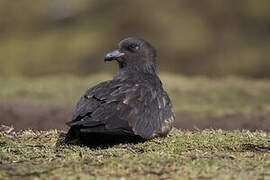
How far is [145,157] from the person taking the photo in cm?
529

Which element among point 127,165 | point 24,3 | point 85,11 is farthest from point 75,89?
point 24,3

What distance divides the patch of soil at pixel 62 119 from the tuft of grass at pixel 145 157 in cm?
381

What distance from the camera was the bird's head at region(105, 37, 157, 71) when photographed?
301 inches

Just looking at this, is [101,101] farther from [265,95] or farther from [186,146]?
[265,95]

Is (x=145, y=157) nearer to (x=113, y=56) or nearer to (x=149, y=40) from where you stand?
(x=113, y=56)

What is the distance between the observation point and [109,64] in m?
Answer: 25.8

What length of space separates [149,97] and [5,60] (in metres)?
21.9

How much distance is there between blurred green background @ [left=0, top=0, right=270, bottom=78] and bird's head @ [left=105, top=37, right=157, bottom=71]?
53.2 ft

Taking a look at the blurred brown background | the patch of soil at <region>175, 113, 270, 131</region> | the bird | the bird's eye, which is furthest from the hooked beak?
the blurred brown background

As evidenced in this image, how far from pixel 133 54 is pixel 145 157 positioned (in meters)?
2.65

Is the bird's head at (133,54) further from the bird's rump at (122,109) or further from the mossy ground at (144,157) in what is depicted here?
the mossy ground at (144,157)

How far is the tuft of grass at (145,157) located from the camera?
4.68m

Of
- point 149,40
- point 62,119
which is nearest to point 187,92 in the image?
point 62,119

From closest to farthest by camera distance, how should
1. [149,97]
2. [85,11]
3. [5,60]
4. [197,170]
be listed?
[197,170], [149,97], [5,60], [85,11]
